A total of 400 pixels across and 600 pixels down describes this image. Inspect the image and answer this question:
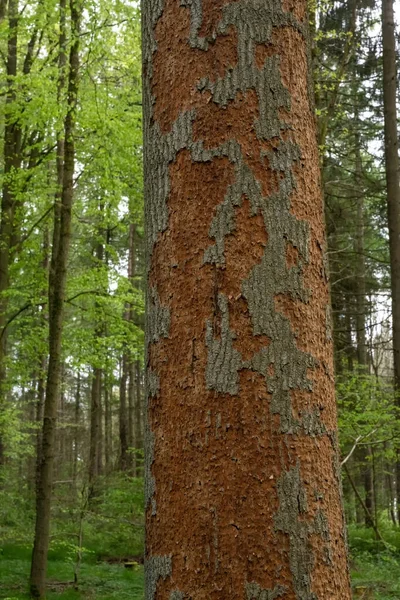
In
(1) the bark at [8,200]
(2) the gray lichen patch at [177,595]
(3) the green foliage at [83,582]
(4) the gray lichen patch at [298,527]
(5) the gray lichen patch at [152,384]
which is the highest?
(1) the bark at [8,200]

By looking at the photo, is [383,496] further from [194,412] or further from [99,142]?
[194,412]

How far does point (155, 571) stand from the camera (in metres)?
1.35

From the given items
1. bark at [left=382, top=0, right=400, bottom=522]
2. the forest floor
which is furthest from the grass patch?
bark at [left=382, top=0, right=400, bottom=522]

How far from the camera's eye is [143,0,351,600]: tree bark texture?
1.26 meters

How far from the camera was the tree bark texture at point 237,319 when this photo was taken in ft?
4.13

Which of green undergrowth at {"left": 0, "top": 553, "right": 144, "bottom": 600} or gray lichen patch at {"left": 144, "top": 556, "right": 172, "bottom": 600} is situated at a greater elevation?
gray lichen patch at {"left": 144, "top": 556, "right": 172, "bottom": 600}

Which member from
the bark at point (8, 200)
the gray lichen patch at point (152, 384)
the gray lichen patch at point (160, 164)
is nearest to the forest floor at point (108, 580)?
the bark at point (8, 200)

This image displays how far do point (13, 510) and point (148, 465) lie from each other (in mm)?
10879

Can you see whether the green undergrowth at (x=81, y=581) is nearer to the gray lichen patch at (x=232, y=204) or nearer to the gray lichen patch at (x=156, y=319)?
the gray lichen patch at (x=156, y=319)

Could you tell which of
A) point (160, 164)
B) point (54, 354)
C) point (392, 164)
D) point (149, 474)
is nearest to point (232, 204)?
point (160, 164)

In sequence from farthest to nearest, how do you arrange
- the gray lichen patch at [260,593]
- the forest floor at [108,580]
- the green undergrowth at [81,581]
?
the green undergrowth at [81,581] → the forest floor at [108,580] → the gray lichen patch at [260,593]

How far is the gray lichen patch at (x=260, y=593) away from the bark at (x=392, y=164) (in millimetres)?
11568

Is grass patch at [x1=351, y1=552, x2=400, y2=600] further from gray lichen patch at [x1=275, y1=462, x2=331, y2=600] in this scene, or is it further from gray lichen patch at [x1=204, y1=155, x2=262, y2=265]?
gray lichen patch at [x1=204, y1=155, x2=262, y2=265]

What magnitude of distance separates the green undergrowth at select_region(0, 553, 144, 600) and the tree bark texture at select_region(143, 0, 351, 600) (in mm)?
7634
